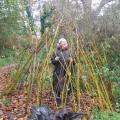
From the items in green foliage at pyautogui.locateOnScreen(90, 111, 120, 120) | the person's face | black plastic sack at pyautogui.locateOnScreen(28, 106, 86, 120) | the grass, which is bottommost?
the grass

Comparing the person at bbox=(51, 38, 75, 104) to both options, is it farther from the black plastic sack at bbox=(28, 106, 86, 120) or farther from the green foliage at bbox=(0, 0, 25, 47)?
the green foliage at bbox=(0, 0, 25, 47)

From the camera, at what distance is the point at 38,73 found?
A: 7512mm

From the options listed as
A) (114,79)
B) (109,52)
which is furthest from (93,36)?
(114,79)

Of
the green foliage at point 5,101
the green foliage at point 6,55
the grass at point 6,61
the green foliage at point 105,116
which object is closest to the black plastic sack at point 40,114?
the green foliage at point 105,116

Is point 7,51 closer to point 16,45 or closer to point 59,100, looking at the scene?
point 16,45

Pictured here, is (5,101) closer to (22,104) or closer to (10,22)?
(22,104)

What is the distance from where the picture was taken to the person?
780cm

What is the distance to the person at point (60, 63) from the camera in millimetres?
7797

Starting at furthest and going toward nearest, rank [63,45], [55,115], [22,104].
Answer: [22,104], [63,45], [55,115]

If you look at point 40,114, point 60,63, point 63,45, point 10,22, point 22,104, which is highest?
point 63,45

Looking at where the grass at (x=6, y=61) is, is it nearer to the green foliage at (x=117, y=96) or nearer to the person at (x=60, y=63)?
the green foliage at (x=117, y=96)

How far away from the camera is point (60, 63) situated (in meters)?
7.88

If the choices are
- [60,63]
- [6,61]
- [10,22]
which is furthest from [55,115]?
[10,22]

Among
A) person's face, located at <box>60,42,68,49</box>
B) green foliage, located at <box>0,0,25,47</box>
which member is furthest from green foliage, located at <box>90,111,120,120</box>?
green foliage, located at <box>0,0,25,47</box>
